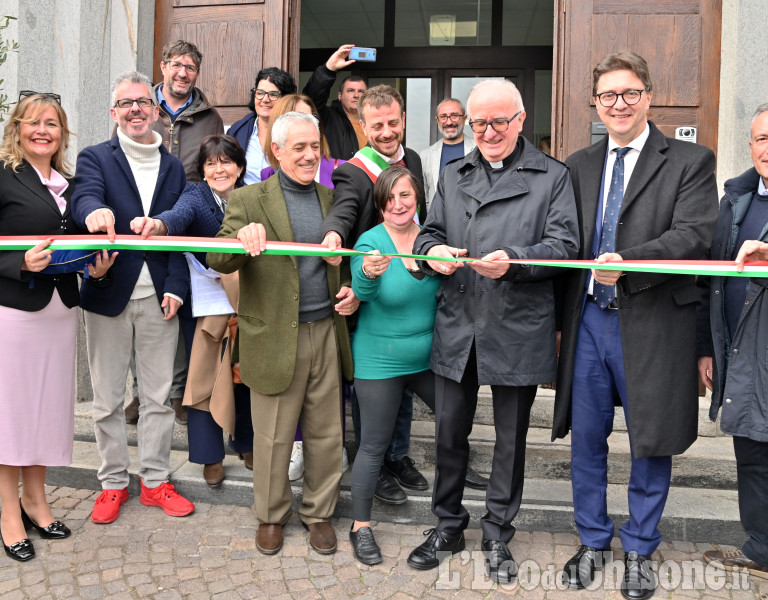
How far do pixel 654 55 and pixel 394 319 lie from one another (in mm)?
3624

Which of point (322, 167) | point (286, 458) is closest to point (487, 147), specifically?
point (322, 167)

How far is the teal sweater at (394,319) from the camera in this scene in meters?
3.66

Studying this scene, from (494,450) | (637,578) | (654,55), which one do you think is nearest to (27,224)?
(494,450)

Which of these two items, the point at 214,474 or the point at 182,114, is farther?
the point at 182,114

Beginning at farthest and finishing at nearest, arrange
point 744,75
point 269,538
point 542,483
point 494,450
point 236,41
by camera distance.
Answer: point 236,41, point 744,75, point 542,483, point 269,538, point 494,450

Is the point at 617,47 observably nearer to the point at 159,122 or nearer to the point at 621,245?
the point at 621,245

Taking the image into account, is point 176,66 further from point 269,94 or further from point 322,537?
point 322,537

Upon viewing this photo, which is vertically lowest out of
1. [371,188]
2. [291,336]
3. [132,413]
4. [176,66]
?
[132,413]

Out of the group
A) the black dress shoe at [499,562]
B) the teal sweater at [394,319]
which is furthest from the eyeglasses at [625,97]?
the black dress shoe at [499,562]

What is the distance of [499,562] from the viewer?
356cm

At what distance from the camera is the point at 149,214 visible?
13.5ft

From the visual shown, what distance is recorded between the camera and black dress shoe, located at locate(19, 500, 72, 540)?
3924mm

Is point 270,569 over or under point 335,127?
under

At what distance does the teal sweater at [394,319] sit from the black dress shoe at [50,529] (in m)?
1.82
